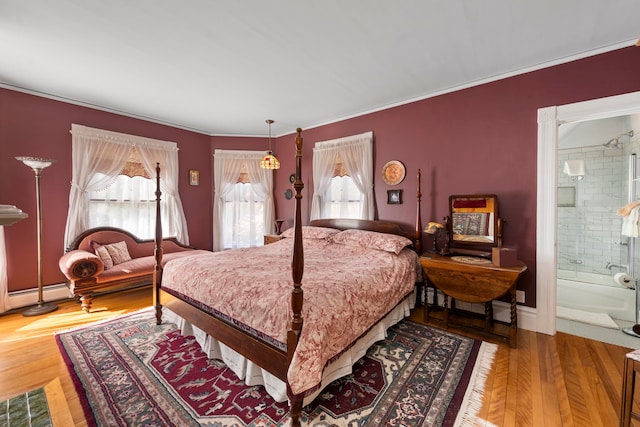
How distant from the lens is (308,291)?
5.47ft

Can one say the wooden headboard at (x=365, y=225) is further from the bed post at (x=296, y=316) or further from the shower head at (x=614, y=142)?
the shower head at (x=614, y=142)

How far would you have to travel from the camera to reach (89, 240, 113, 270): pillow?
3.31m

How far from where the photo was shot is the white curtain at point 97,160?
340cm

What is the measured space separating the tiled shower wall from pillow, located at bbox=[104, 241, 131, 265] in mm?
6471

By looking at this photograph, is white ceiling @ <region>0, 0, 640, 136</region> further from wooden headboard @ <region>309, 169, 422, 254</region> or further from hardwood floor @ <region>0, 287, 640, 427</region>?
hardwood floor @ <region>0, 287, 640, 427</region>

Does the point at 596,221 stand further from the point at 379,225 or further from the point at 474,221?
the point at 379,225

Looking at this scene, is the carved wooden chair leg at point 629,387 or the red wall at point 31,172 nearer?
the carved wooden chair leg at point 629,387

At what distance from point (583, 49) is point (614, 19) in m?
0.40

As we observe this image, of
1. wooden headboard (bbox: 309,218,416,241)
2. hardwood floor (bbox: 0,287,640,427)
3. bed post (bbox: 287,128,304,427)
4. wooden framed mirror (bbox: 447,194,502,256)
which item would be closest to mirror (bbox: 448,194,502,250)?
wooden framed mirror (bbox: 447,194,502,256)

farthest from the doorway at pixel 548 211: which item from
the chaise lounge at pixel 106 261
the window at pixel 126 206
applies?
the window at pixel 126 206

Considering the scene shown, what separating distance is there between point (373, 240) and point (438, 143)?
1438 millimetres

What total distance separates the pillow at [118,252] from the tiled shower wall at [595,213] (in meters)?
6.47

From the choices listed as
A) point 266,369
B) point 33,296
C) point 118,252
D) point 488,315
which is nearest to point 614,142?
point 488,315

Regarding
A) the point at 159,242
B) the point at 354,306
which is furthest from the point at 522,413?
the point at 159,242
